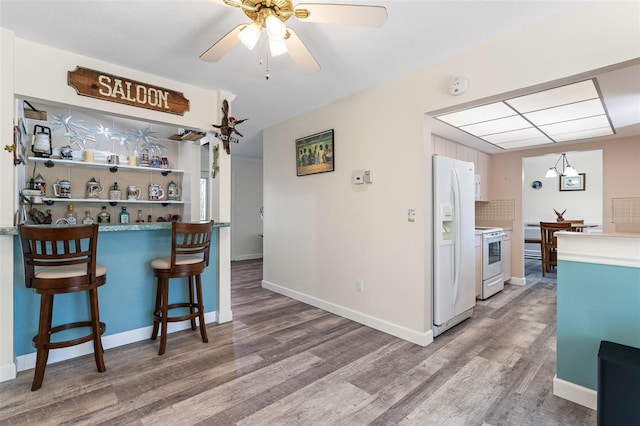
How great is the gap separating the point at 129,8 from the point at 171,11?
0.25m

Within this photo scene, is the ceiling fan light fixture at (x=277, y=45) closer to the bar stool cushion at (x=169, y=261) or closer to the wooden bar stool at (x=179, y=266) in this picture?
the wooden bar stool at (x=179, y=266)

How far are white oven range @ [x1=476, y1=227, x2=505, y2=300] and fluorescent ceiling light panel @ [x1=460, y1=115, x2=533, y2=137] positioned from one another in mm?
1322

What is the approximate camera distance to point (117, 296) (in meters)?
2.58

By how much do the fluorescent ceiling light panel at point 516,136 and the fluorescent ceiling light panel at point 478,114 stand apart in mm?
802

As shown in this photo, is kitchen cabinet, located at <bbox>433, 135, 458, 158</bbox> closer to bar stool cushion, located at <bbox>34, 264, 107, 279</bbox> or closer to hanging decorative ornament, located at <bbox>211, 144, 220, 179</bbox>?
hanging decorative ornament, located at <bbox>211, 144, 220, 179</bbox>

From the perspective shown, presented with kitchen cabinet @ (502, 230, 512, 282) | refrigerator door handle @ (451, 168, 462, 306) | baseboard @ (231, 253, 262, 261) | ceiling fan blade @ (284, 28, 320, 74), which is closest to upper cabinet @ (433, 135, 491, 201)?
kitchen cabinet @ (502, 230, 512, 282)

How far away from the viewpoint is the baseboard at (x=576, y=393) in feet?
5.76

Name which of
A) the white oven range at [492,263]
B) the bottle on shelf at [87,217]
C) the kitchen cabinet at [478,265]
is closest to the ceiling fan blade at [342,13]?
the kitchen cabinet at [478,265]

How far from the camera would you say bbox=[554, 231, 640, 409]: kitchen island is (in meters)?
1.66

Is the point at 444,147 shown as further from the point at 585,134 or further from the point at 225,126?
the point at 225,126

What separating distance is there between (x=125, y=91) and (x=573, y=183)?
29.0ft

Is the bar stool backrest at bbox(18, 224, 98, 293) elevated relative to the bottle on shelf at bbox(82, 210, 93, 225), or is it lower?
lower

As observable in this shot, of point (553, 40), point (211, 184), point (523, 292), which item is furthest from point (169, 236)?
point (523, 292)

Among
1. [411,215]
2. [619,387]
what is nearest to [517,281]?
[411,215]
